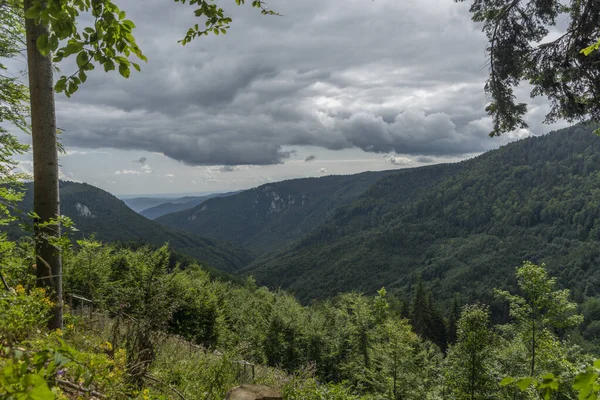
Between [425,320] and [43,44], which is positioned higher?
[43,44]

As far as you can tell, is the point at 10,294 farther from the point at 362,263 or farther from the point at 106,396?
the point at 362,263

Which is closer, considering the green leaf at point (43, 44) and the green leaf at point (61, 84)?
the green leaf at point (43, 44)

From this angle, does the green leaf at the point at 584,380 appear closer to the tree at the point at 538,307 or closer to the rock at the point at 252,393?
the rock at the point at 252,393

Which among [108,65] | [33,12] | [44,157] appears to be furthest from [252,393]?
[33,12]

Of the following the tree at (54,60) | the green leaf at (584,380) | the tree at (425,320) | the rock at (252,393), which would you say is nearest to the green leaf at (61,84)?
the tree at (54,60)

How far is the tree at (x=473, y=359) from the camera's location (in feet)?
47.3

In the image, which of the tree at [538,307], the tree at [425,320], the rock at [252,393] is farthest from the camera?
the tree at [425,320]

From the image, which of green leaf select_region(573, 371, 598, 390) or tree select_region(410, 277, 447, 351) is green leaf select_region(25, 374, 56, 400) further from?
tree select_region(410, 277, 447, 351)

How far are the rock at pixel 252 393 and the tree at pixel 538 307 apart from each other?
39.5ft

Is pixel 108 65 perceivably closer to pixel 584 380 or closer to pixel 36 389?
pixel 36 389

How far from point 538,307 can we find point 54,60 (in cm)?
1713

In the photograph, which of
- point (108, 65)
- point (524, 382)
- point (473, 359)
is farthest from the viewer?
point (473, 359)

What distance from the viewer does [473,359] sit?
14578 mm

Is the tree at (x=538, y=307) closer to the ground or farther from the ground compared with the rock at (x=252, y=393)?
closer to the ground
